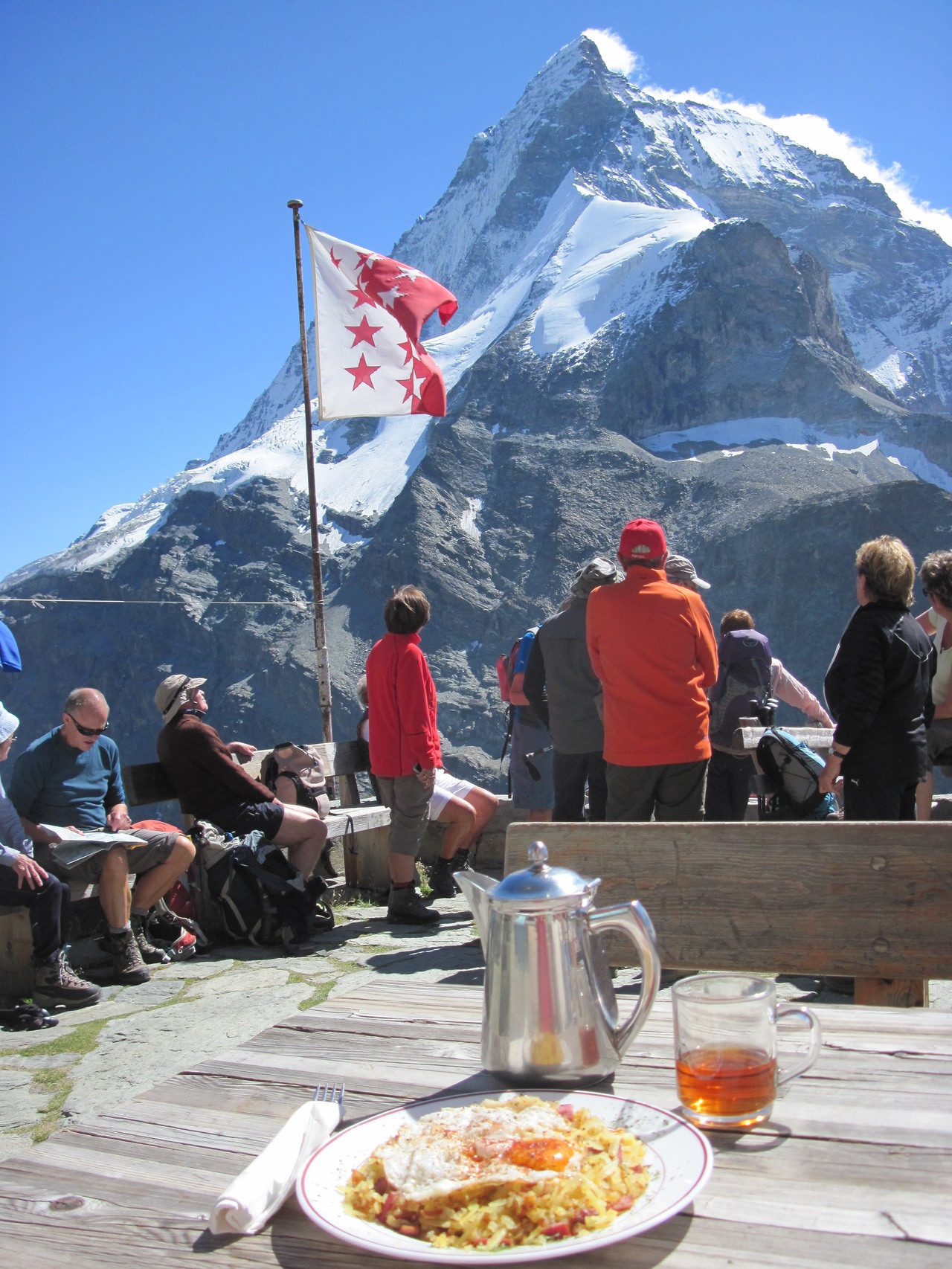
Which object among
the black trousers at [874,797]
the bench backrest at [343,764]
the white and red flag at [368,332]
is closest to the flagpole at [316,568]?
the white and red flag at [368,332]

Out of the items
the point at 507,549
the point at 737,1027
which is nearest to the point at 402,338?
the point at 737,1027

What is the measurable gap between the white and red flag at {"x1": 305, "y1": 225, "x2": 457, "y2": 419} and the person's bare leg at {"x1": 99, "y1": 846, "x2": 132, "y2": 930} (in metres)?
5.04

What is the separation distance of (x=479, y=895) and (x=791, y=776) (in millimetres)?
3493

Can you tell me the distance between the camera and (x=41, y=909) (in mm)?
3875

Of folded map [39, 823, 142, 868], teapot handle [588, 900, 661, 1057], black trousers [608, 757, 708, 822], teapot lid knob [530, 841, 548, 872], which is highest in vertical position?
teapot lid knob [530, 841, 548, 872]

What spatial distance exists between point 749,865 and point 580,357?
408 ft

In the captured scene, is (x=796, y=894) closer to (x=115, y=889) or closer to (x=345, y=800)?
(x=115, y=889)

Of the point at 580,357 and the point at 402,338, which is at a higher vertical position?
the point at 580,357

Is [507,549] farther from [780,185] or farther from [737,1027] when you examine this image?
[780,185]

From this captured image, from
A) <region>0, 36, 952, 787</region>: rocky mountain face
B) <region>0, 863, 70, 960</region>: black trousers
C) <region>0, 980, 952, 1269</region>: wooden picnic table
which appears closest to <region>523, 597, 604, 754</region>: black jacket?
<region>0, 863, 70, 960</region>: black trousers

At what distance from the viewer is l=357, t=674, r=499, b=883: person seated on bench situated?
5453mm

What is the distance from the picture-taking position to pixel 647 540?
378 centimetres

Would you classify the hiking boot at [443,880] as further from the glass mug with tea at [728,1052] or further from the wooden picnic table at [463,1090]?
the glass mug with tea at [728,1052]

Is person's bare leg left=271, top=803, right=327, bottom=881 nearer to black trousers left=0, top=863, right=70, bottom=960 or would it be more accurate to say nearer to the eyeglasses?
the eyeglasses
